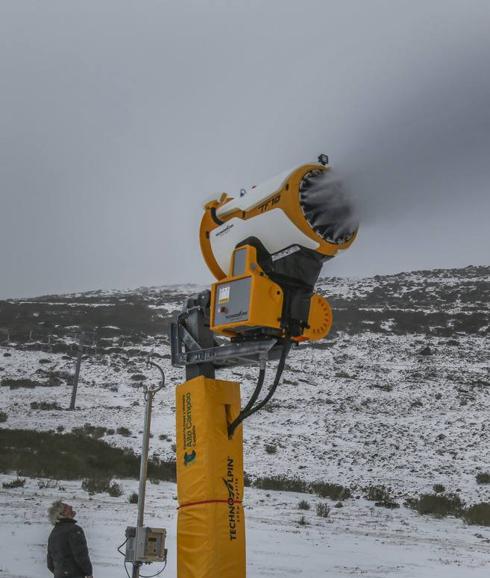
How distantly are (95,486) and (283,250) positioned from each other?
9.75m

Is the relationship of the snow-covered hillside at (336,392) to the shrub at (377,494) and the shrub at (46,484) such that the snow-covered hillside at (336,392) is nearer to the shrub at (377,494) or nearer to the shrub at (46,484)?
the shrub at (377,494)

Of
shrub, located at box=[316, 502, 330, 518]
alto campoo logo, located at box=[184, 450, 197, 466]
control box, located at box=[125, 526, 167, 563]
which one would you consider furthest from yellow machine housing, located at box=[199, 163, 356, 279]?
shrub, located at box=[316, 502, 330, 518]

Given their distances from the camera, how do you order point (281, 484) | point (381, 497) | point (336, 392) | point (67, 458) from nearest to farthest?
point (381, 497) < point (281, 484) < point (67, 458) < point (336, 392)

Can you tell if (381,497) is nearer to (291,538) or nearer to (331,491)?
(331,491)

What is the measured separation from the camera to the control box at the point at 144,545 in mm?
4406

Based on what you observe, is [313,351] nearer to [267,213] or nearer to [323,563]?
[323,563]

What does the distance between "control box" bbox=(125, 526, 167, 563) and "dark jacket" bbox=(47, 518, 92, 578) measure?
2.87ft

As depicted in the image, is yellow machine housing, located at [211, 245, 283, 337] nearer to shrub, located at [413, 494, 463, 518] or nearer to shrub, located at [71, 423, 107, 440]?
shrub, located at [413, 494, 463, 518]

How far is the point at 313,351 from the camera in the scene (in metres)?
32.5

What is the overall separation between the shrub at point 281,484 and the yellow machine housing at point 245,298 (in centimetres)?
1071

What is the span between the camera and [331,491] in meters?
13.5

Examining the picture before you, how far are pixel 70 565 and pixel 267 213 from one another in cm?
369

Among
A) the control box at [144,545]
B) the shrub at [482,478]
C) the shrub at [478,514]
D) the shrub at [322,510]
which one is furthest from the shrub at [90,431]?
the control box at [144,545]

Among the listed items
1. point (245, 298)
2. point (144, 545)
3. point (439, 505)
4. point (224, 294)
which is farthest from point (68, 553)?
point (439, 505)
